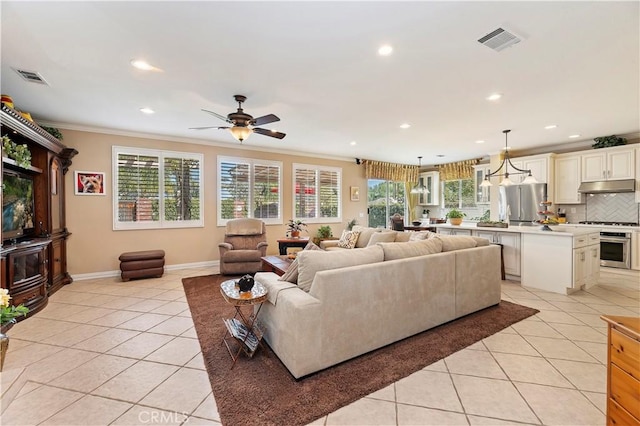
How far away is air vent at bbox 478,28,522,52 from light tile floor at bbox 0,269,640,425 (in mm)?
2692

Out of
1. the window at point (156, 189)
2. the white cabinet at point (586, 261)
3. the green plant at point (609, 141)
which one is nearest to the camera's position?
the white cabinet at point (586, 261)

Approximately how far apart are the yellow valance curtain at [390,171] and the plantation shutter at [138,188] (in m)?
5.37

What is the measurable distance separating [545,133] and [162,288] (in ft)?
24.3

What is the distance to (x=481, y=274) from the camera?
11.1ft

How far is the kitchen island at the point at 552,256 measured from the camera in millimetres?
3982

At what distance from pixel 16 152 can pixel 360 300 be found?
4355mm

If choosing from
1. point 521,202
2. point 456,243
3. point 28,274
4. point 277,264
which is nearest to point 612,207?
point 521,202

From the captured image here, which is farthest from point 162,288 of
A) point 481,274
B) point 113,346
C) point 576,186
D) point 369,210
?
point 576,186

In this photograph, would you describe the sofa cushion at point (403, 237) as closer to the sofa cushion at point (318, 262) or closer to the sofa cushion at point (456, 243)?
the sofa cushion at point (456, 243)

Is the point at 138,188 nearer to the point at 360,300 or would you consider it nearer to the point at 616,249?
the point at 360,300

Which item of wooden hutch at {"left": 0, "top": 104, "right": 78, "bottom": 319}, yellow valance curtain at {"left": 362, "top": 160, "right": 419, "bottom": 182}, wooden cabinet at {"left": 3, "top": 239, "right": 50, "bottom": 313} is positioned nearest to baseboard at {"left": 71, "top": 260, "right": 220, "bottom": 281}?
wooden hutch at {"left": 0, "top": 104, "right": 78, "bottom": 319}

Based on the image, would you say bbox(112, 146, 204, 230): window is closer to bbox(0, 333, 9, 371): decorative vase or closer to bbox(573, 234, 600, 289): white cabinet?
bbox(0, 333, 9, 371): decorative vase

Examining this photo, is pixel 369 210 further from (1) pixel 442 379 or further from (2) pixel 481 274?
(1) pixel 442 379

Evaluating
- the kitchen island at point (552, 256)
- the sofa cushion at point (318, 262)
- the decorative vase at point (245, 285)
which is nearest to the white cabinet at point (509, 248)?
the kitchen island at point (552, 256)
